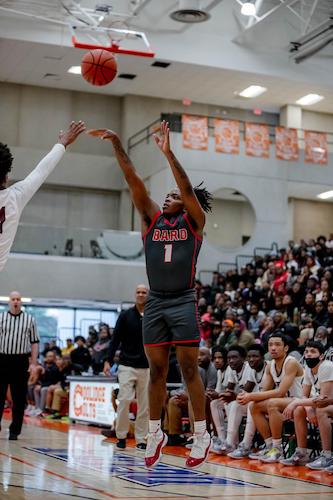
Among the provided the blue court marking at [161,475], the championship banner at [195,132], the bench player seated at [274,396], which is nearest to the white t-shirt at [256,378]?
the bench player seated at [274,396]

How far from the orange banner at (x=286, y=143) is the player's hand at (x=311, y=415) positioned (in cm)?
1840

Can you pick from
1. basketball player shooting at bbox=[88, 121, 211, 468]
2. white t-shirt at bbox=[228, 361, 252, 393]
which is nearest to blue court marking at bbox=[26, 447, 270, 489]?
basketball player shooting at bbox=[88, 121, 211, 468]

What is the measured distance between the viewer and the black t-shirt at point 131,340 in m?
10.4

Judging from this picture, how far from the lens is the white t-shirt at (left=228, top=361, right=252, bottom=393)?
10672 millimetres

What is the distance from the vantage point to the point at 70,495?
233 inches

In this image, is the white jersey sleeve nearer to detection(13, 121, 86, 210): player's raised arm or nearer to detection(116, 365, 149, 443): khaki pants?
detection(13, 121, 86, 210): player's raised arm

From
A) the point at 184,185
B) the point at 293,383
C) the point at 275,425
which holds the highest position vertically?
the point at 184,185

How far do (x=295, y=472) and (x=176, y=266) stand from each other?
11.0ft

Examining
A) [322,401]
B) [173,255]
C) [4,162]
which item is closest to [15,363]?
[322,401]

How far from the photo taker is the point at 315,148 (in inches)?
1063

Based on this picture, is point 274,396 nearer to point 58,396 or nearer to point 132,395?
point 132,395

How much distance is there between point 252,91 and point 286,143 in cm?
323

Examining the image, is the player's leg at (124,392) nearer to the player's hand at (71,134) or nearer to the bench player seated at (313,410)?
the bench player seated at (313,410)

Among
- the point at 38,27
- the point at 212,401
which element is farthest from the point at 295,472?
the point at 38,27
